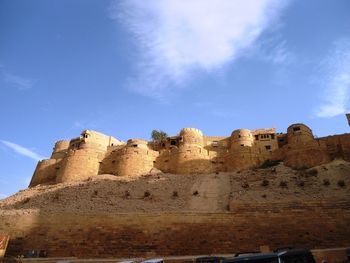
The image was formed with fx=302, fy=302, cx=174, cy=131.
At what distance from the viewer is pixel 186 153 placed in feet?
109

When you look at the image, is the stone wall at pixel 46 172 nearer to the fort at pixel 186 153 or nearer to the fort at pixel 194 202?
the fort at pixel 186 153

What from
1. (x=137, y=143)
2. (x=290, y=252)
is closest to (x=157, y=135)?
(x=137, y=143)

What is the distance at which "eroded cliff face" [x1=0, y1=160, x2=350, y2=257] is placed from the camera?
1628 centimetres

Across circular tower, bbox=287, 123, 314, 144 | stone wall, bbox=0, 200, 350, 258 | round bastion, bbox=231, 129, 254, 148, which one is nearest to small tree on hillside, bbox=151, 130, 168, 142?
round bastion, bbox=231, 129, 254, 148

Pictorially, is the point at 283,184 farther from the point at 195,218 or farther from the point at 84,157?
the point at 84,157

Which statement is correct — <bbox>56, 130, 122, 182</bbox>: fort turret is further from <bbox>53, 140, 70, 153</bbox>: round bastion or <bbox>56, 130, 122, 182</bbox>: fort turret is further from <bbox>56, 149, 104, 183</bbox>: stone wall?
<bbox>53, 140, 70, 153</bbox>: round bastion

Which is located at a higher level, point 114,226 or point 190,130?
point 190,130

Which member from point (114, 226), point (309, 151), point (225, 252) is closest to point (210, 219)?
point (225, 252)

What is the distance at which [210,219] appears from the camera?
1744cm

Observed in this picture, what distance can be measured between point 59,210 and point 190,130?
1907cm

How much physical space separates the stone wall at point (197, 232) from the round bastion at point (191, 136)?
1722 cm

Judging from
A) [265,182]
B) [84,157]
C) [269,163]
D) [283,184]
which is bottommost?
[283,184]

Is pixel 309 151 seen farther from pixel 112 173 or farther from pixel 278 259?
pixel 278 259

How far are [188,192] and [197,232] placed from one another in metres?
6.44
